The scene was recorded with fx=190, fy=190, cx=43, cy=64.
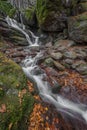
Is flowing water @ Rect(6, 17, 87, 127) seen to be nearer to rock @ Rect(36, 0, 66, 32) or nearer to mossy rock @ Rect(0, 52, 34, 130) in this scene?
mossy rock @ Rect(0, 52, 34, 130)

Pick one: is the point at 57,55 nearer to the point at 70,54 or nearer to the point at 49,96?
the point at 70,54

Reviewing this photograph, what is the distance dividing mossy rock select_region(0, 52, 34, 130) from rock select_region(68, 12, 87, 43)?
19.4 ft

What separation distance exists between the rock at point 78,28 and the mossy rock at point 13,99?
5918 millimetres

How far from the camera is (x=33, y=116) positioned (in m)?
3.91

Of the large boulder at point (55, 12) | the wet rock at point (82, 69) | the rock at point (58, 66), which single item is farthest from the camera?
the large boulder at point (55, 12)

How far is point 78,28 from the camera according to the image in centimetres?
1041

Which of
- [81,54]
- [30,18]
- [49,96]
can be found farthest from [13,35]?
[49,96]

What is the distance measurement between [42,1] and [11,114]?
10.3 meters

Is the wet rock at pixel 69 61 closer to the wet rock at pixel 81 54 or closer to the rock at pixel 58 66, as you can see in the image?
the rock at pixel 58 66

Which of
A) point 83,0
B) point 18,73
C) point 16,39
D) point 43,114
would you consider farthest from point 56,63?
point 16,39

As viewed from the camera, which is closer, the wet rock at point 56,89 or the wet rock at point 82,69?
the wet rock at point 56,89

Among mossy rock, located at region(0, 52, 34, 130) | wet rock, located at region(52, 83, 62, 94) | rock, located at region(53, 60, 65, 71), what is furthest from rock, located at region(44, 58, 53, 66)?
mossy rock, located at region(0, 52, 34, 130)

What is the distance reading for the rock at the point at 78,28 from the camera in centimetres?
1008

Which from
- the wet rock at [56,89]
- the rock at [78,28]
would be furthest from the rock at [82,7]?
the wet rock at [56,89]
